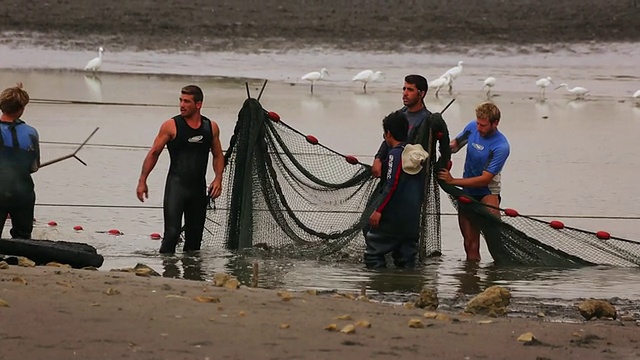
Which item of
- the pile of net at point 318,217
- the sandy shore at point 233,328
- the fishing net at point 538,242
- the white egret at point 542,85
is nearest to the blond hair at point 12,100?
the sandy shore at point 233,328

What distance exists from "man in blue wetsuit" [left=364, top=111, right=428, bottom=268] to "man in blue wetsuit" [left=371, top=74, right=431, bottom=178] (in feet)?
0.25

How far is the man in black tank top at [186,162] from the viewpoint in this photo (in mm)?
10172

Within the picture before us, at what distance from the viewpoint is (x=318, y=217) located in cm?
1093

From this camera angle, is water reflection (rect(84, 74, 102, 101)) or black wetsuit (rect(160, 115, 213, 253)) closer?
black wetsuit (rect(160, 115, 213, 253))

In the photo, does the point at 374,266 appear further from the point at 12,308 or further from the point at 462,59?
the point at 462,59

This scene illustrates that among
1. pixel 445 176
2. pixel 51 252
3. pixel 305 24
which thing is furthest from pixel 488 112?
pixel 305 24

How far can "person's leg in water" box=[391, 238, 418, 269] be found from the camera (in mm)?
10078

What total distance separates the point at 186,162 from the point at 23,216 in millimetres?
1299

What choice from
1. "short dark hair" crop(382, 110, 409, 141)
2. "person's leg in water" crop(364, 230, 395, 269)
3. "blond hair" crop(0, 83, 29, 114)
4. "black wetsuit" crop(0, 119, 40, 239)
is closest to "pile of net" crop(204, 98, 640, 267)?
"person's leg in water" crop(364, 230, 395, 269)

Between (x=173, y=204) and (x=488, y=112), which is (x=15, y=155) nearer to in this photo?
(x=173, y=204)

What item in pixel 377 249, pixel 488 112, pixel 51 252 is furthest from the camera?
pixel 488 112

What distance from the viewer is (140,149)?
55.0 ft

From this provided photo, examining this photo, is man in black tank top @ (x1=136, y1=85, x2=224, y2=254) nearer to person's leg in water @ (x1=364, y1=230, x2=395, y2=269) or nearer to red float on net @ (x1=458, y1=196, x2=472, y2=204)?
person's leg in water @ (x1=364, y1=230, x2=395, y2=269)

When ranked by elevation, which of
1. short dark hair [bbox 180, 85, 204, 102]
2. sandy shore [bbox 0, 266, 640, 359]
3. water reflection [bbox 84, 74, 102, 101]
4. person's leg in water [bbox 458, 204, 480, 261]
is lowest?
sandy shore [bbox 0, 266, 640, 359]
